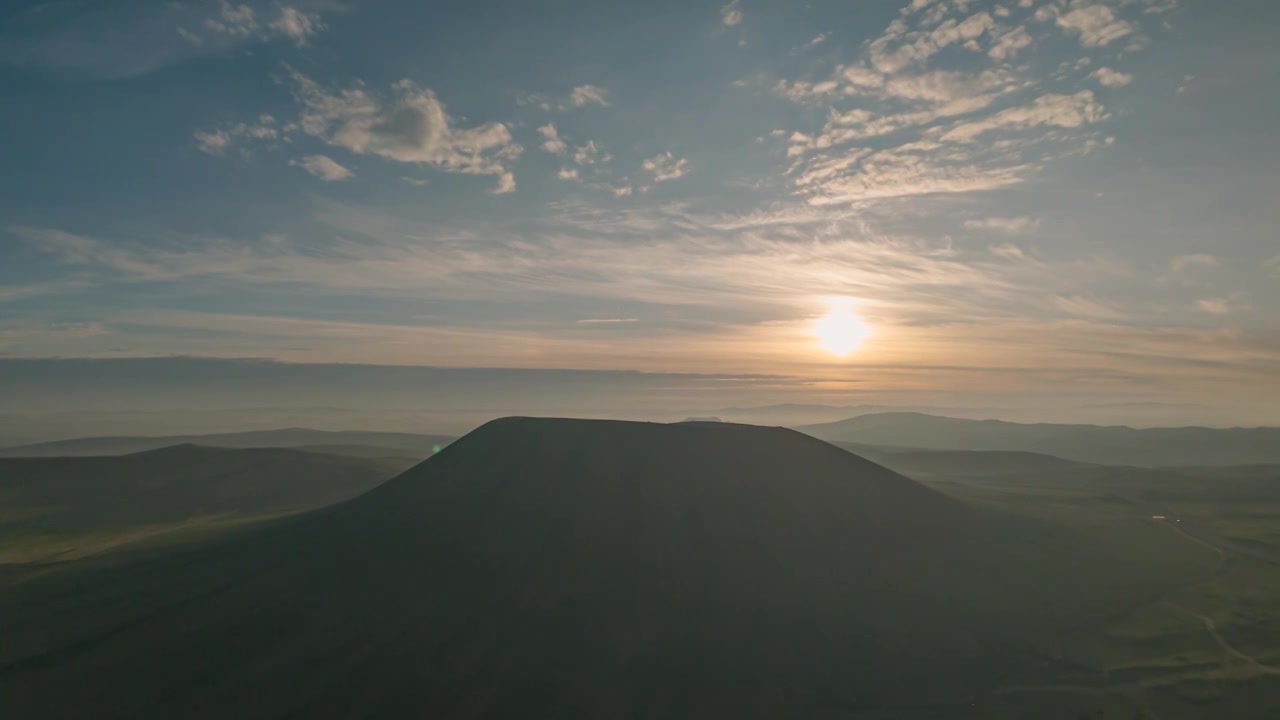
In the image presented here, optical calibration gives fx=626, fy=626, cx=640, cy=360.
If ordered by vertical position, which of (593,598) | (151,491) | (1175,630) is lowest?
(151,491)

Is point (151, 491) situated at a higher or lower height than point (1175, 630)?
lower

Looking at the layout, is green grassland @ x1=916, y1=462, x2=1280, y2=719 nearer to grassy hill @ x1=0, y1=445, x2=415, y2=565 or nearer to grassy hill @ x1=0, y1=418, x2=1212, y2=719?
grassy hill @ x1=0, y1=418, x2=1212, y2=719

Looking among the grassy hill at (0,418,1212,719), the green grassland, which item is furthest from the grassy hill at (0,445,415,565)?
the green grassland

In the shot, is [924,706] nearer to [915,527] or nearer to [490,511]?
[915,527]

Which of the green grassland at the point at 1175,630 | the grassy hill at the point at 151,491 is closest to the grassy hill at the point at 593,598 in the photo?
the green grassland at the point at 1175,630

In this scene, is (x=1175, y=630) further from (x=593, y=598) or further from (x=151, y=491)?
(x=151, y=491)

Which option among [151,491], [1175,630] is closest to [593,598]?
[1175,630]

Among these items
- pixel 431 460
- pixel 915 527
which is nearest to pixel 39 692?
pixel 431 460
